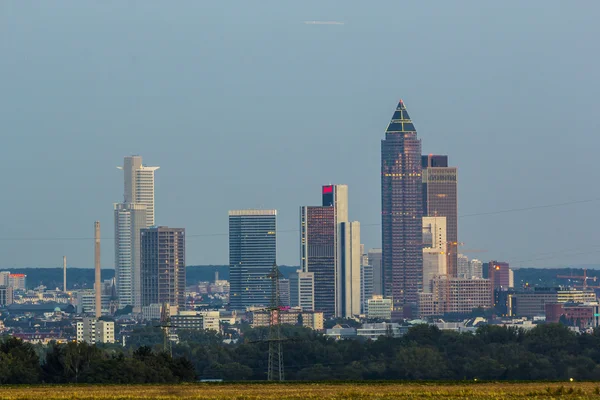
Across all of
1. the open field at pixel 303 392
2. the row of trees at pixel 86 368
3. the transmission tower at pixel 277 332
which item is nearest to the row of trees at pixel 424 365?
the transmission tower at pixel 277 332

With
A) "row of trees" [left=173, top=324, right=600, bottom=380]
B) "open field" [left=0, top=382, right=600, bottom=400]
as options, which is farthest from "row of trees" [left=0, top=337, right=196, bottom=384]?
"row of trees" [left=173, top=324, right=600, bottom=380]

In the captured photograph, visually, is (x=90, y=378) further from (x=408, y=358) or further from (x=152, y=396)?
(x=408, y=358)

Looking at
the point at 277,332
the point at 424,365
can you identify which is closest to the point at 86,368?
the point at 277,332

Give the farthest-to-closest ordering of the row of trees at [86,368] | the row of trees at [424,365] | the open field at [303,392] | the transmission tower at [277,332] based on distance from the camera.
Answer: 1. the row of trees at [424,365]
2. the transmission tower at [277,332]
3. the row of trees at [86,368]
4. the open field at [303,392]

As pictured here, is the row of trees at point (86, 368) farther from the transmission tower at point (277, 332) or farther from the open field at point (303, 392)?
the transmission tower at point (277, 332)

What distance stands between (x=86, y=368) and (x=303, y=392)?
26495 mm

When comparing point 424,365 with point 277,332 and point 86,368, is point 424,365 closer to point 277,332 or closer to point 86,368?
point 277,332

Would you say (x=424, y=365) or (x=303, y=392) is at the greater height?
(x=303, y=392)

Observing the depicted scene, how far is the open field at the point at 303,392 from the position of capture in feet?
230

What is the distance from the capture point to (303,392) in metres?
75.2

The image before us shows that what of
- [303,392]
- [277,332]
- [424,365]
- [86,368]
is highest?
[277,332]

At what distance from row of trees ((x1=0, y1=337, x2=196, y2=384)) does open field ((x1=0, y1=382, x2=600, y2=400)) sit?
35.0 ft

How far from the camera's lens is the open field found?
70000 millimetres

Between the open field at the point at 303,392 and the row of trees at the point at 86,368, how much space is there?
35.0 ft
